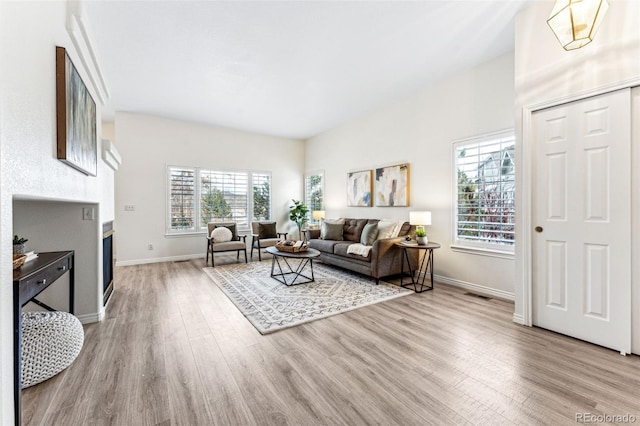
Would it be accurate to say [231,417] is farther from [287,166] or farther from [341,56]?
[287,166]

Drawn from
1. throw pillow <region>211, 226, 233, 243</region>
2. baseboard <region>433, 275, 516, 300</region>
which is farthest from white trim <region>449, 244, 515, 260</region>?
throw pillow <region>211, 226, 233, 243</region>

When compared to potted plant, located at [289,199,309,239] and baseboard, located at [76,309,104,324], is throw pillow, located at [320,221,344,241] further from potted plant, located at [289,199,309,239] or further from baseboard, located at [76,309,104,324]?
baseboard, located at [76,309,104,324]

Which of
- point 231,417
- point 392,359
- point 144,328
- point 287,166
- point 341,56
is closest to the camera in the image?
point 231,417

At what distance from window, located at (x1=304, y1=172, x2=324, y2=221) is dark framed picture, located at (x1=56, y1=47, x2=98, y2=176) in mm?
4832

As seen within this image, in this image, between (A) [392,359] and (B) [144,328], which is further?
(B) [144,328]

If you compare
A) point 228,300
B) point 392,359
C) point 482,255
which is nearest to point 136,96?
point 228,300

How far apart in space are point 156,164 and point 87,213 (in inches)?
131

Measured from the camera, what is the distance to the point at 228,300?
3.39 m

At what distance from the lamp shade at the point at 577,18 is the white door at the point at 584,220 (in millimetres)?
696

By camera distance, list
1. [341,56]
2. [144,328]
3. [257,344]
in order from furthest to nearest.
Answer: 1. [341,56]
2. [144,328]
3. [257,344]

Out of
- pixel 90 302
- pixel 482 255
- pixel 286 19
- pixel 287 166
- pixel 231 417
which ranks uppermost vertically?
pixel 286 19

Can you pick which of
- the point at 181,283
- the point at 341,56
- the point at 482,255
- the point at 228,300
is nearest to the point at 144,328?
the point at 228,300

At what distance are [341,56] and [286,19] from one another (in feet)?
2.94

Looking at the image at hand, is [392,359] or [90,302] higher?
[90,302]
